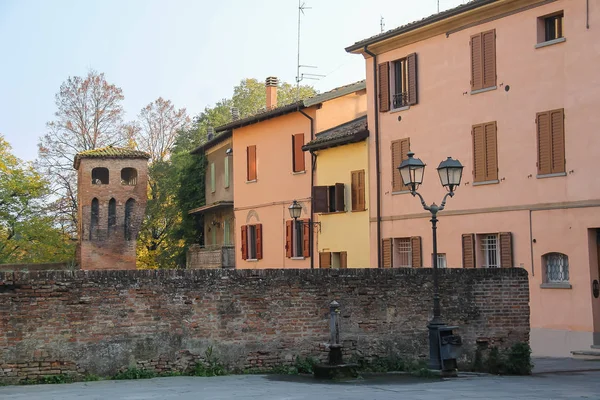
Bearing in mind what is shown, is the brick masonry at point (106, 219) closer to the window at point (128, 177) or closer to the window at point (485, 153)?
the window at point (128, 177)

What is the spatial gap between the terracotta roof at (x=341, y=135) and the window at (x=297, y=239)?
287cm

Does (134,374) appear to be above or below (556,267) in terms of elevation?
below

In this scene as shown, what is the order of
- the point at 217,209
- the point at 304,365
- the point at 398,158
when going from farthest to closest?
1. the point at 217,209
2. the point at 398,158
3. the point at 304,365

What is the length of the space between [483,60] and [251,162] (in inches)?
603

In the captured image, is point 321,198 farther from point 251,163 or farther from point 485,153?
point 485,153

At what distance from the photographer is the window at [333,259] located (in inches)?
1220

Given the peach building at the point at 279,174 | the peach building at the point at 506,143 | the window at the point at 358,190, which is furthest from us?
the peach building at the point at 279,174

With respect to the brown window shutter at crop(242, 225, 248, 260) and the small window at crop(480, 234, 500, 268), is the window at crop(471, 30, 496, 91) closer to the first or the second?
the small window at crop(480, 234, 500, 268)

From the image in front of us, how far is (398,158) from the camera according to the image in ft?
90.7

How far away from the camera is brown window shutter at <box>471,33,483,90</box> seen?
960 inches

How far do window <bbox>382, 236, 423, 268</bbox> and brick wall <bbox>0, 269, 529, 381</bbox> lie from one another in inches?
379

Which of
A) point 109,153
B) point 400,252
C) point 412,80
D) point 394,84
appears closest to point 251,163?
point 394,84

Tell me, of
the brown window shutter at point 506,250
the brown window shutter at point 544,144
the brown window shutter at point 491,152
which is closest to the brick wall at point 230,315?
the brown window shutter at point 544,144

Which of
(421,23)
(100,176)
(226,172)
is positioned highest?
(421,23)
